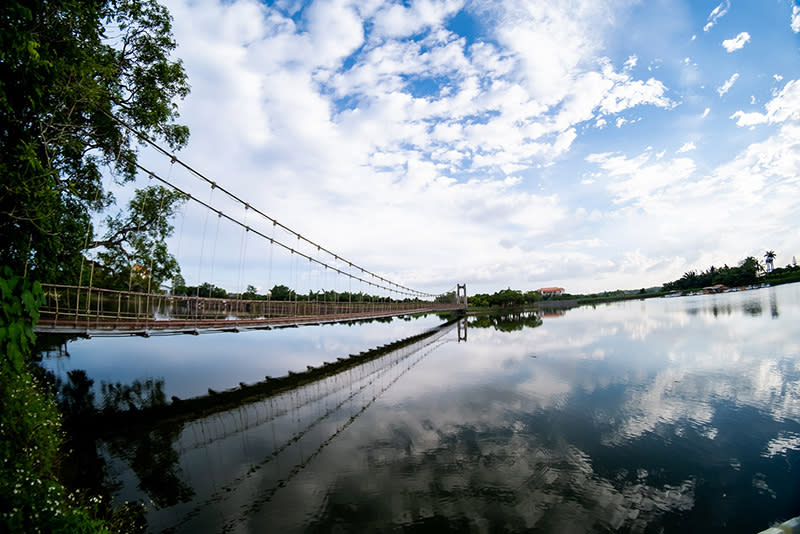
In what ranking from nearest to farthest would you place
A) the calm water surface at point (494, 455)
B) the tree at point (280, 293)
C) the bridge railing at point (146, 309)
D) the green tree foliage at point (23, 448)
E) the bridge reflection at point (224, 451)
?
the green tree foliage at point (23, 448) → the calm water surface at point (494, 455) → the bridge reflection at point (224, 451) → the bridge railing at point (146, 309) → the tree at point (280, 293)

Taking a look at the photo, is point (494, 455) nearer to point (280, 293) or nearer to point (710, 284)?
point (280, 293)

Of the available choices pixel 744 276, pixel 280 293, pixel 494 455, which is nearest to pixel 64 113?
pixel 494 455

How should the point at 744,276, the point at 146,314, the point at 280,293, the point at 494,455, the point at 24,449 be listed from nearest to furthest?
the point at 24,449, the point at 494,455, the point at 146,314, the point at 280,293, the point at 744,276

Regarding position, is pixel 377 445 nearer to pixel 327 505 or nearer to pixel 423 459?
pixel 423 459

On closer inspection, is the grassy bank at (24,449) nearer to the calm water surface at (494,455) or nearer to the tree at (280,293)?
the calm water surface at (494,455)

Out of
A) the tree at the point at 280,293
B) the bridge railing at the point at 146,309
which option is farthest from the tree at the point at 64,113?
the tree at the point at 280,293

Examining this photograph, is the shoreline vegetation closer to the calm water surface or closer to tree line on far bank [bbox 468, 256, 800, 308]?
tree line on far bank [bbox 468, 256, 800, 308]

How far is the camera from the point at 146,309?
31.2 feet

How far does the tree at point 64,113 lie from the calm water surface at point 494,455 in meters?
4.86

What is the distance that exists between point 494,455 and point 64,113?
11.2m

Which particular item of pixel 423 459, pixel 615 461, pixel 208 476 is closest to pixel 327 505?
pixel 423 459

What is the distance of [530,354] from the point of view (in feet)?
57.1

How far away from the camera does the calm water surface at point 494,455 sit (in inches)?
186

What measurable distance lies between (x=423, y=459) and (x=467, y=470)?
0.91 metres
